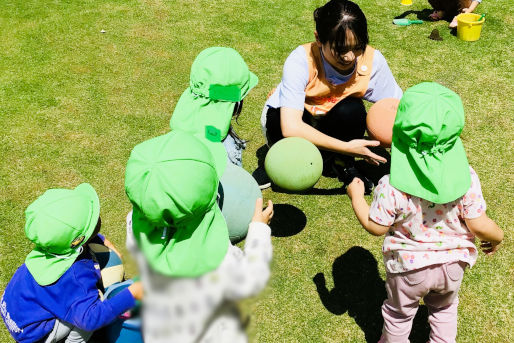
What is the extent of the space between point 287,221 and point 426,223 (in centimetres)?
146

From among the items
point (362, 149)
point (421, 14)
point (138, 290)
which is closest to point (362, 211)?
point (362, 149)

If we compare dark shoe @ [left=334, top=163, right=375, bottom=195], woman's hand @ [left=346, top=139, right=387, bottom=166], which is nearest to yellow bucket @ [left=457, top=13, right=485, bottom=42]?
dark shoe @ [left=334, top=163, right=375, bottom=195]

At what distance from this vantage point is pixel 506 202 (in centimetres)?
357

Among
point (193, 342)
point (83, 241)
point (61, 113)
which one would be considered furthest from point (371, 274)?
point (61, 113)

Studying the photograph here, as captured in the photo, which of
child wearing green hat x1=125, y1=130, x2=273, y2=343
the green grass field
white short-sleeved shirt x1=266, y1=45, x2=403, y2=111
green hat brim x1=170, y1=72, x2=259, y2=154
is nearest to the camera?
child wearing green hat x1=125, y1=130, x2=273, y2=343

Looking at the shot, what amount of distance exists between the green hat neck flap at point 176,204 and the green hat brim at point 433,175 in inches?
33.5

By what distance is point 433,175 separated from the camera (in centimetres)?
206

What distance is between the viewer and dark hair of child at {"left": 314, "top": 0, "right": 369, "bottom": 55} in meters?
2.89

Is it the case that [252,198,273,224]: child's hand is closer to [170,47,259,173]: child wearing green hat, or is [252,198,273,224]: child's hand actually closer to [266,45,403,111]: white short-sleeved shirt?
[170,47,259,173]: child wearing green hat

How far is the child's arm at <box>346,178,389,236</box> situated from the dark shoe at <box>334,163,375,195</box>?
1.27 meters

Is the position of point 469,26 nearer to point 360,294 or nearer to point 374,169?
point 374,169

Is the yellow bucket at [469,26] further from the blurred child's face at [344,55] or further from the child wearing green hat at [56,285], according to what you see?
the child wearing green hat at [56,285]

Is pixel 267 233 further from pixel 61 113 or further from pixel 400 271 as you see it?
pixel 61 113

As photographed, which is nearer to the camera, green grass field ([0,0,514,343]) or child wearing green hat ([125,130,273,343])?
child wearing green hat ([125,130,273,343])
